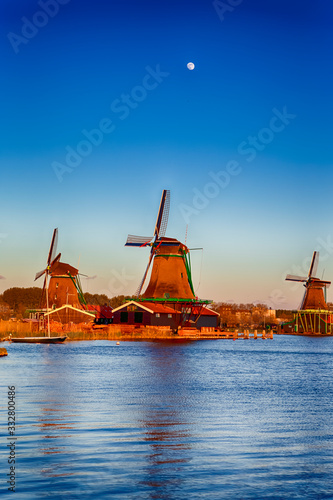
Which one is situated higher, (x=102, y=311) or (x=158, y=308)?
(x=158, y=308)

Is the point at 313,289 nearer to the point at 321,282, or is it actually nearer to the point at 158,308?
the point at 321,282

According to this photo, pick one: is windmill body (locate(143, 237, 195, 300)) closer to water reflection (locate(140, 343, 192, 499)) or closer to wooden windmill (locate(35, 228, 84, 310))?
wooden windmill (locate(35, 228, 84, 310))

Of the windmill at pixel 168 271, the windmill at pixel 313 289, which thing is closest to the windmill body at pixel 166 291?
the windmill at pixel 168 271

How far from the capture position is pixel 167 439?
15812 mm

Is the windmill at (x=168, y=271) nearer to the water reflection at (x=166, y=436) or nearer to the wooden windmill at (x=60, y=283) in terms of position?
the wooden windmill at (x=60, y=283)

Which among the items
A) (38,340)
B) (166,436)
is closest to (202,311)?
(38,340)

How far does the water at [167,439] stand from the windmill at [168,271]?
173 ft

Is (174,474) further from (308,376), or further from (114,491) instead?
(308,376)

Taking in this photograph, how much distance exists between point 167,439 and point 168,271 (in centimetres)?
6915

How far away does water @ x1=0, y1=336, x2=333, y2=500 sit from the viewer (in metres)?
11.5

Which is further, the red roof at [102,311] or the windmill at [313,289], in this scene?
the windmill at [313,289]

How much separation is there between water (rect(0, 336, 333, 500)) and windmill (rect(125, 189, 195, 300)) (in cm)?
5267

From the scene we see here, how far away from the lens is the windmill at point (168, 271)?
84.8 metres

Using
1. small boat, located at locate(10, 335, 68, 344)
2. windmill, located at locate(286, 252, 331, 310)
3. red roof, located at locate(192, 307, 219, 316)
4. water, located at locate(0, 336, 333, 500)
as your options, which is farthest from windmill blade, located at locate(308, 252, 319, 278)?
water, located at locate(0, 336, 333, 500)
